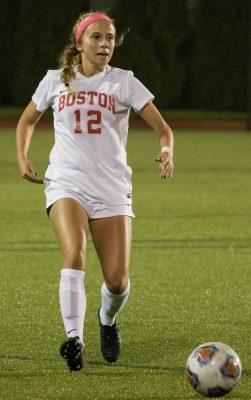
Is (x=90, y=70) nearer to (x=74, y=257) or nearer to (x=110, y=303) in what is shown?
(x=74, y=257)

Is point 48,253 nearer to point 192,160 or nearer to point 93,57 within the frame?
point 93,57

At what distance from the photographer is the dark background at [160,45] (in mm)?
47000

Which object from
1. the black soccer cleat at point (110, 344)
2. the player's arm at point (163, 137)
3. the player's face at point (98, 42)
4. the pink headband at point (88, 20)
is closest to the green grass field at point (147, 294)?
the black soccer cleat at point (110, 344)

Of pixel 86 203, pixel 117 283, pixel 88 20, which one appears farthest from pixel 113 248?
pixel 88 20

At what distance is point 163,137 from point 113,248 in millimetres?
718

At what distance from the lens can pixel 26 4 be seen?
46.9 m

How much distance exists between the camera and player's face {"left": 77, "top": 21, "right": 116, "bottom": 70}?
6.94 meters

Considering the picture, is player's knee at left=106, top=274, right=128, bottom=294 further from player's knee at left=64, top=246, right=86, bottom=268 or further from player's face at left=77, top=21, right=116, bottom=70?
player's face at left=77, top=21, right=116, bottom=70

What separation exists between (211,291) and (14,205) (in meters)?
7.12

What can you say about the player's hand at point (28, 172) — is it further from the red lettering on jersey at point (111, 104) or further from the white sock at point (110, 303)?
the white sock at point (110, 303)

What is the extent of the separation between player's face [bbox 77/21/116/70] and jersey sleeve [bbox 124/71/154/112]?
21 cm

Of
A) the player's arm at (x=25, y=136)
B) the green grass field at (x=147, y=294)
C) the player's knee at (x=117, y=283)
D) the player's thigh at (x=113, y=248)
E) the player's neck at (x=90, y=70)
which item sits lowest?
the green grass field at (x=147, y=294)

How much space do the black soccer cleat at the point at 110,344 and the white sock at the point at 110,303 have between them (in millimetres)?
48

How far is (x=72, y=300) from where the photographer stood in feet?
21.4
